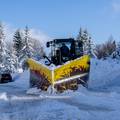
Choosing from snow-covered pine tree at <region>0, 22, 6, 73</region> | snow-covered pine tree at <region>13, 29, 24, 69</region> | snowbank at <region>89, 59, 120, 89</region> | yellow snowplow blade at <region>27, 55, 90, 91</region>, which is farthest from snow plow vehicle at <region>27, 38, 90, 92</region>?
snow-covered pine tree at <region>13, 29, 24, 69</region>

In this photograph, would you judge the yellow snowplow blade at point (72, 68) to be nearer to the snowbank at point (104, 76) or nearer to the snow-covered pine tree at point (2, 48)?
the snowbank at point (104, 76)

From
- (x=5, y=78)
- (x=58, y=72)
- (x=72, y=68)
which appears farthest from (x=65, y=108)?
(x=5, y=78)

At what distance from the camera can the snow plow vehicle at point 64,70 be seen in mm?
20609

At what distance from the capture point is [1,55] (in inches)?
3305

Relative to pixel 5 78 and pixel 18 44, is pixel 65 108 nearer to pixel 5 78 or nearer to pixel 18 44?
pixel 5 78

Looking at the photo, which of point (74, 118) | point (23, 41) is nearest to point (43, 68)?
point (74, 118)

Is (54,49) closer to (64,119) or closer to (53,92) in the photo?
(53,92)

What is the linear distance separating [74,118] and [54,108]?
1.78 meters

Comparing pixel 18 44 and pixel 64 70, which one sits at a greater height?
pixel 18 44

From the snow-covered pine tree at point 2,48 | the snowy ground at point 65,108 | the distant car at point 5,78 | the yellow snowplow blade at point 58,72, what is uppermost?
→ the snow-covered pine tree at point 2,48

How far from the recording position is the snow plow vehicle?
67.6ft

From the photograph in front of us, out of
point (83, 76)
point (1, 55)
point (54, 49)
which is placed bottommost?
point (83, 76)

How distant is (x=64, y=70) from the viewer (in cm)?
2088

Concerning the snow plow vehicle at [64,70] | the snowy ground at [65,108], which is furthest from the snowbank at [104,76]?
the snowy ground at [65,108]
